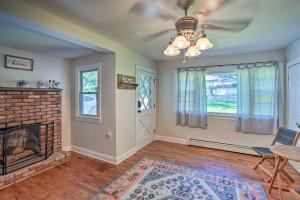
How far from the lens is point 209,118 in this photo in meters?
4.07

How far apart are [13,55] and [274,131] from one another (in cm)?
555

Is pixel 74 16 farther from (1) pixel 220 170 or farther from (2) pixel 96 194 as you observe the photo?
(1) pixel 220 170

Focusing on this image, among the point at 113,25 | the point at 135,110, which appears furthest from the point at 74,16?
the point at 135,110

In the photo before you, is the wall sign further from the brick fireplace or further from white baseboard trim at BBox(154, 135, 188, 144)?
white baseboard trim at BBox(154, 135, 188, 144)

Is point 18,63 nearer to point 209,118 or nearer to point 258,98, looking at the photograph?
point 209,118

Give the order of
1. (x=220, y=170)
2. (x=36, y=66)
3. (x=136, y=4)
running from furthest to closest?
(x=36, y=66) → (x=220, y=170) → (x=136, y=4)

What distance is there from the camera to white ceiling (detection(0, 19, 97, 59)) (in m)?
2.19

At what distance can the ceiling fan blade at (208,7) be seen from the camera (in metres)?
1.61

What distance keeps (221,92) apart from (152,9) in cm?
297

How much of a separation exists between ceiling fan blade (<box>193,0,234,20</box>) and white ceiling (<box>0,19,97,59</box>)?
2.19 m

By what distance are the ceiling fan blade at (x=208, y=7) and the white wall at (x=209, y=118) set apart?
2346mm

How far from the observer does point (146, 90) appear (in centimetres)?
429

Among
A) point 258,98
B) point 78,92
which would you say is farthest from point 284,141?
point 78,92

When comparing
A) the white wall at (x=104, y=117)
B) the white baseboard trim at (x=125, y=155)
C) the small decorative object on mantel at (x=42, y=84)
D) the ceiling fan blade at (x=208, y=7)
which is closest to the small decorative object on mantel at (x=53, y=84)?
the small decorative object on mantel at (x=42, y=84)
